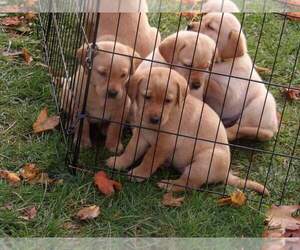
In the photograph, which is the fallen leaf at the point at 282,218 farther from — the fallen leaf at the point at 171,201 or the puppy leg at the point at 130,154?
the puppy leg at the point at 130,154

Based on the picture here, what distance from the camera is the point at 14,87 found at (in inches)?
167

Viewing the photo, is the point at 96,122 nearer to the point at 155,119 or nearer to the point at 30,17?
the point at 155,119

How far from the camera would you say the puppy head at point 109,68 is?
3.54 m

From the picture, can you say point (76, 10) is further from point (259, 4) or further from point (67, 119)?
point (259, 4)

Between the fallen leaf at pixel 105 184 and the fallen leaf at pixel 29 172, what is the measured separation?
0.98 ft

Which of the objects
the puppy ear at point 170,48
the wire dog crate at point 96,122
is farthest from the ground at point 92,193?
the puppy ear at point 170,48

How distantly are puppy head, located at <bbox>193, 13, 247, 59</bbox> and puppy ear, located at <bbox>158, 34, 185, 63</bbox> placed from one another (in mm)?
354

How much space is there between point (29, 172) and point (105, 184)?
38cm

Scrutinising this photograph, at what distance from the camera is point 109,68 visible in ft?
11.6

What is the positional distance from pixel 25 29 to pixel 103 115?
5.14ft

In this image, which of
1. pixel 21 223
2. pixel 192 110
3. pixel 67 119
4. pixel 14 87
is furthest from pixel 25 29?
pixel 21 223

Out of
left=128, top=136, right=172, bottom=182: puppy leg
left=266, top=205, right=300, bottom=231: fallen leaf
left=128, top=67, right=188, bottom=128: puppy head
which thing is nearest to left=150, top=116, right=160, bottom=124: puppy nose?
left=128, top=67, right=188, bottom=128: puppy head

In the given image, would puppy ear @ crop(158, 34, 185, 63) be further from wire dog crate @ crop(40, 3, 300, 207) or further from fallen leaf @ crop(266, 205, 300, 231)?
fallen leaf @ crop(266, 205, 300, 231)

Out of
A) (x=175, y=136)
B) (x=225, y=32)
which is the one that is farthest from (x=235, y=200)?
(x=225, y=32)
